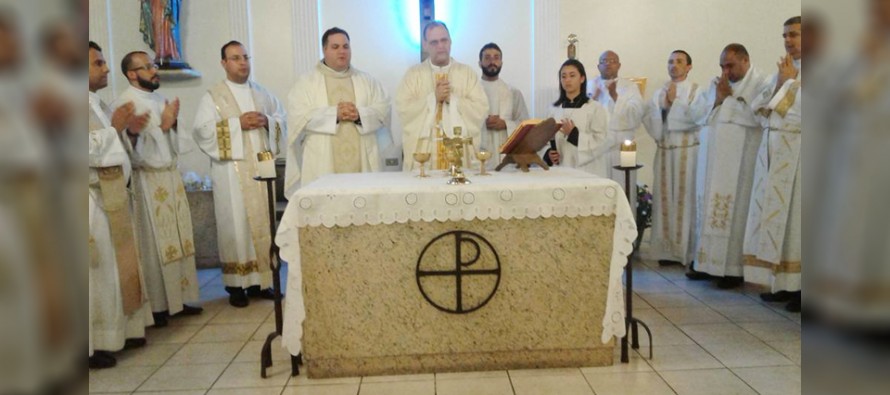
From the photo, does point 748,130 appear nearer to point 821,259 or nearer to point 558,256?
point 558,256

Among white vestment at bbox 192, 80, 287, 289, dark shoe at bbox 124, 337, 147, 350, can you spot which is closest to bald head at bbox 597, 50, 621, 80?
white vestment at bbox 192, 80, 287, 289

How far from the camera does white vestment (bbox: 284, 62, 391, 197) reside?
16.8 ft

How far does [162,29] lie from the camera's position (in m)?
6.83

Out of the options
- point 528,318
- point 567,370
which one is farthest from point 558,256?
point 567,370

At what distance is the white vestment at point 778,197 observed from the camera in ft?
14.9

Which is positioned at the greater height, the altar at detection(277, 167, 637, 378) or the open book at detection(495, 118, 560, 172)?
the open book at detection(495, 118, 560, 172)

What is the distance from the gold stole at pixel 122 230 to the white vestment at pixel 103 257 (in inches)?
1.0

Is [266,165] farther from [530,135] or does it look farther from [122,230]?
[530,135]

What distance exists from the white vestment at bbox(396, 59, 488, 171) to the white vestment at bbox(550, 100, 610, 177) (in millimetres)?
1189

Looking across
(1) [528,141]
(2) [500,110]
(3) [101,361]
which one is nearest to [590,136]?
(2) [500,110]

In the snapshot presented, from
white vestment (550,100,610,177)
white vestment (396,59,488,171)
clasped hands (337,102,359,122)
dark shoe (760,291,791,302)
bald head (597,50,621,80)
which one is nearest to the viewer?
white vestment (396,59,488,171)

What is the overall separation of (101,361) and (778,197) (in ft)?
15.2

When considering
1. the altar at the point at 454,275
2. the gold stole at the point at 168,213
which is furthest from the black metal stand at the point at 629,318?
the gold stole at the point at 168,213

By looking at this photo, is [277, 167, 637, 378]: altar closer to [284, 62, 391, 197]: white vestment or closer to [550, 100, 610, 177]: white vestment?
[284, 62, 391, 197]: white vestment
